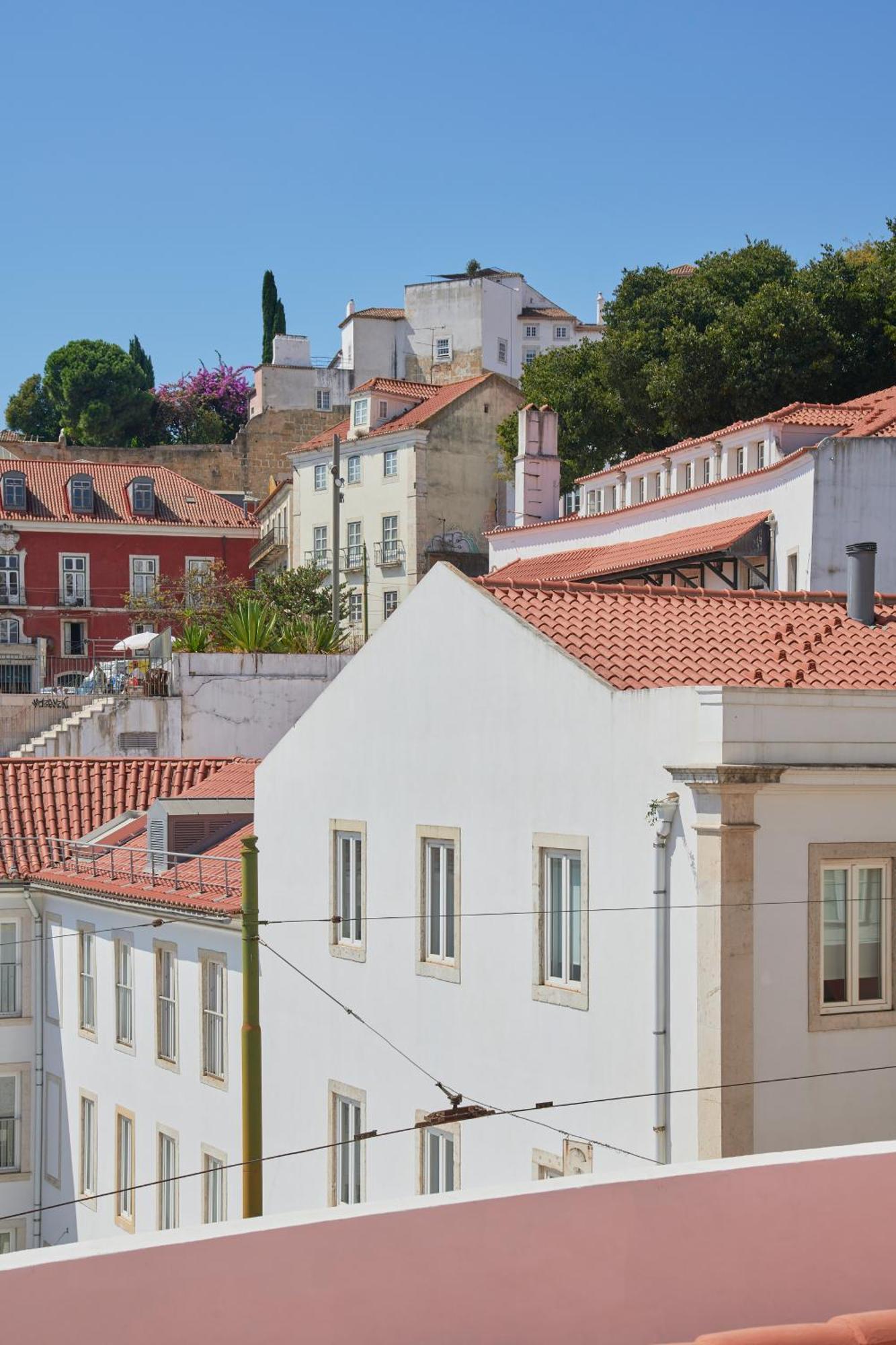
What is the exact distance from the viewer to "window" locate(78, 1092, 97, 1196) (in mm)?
24406

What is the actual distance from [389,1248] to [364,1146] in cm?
1164

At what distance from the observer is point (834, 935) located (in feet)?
43.8

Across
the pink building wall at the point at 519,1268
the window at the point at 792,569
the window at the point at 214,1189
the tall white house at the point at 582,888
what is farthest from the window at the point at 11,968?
the pink building wall at the point at 519,1268

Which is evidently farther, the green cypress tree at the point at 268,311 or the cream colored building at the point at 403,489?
the green cypress tree at the point at 268,311

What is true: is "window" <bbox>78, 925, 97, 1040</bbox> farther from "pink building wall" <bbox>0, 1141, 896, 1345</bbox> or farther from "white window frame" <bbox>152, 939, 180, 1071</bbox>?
"pink building wall" <bbox>0, 1141, 896, 1345</bbox>

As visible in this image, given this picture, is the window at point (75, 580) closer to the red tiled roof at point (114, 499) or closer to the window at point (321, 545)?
the red tiled roof at point (114, 499)

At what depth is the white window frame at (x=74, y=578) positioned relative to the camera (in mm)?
65000

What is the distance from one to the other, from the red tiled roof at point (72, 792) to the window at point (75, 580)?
121 ft

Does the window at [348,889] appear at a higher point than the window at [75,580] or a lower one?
lower

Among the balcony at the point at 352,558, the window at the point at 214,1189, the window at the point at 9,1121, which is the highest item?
the balcony at the point at 352,558

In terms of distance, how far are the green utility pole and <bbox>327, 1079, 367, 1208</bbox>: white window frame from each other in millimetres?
3106

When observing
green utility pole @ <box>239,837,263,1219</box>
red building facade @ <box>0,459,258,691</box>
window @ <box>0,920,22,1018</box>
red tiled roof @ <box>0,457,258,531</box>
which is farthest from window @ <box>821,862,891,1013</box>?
red tiled roof @ <box>0,457,258,531</box>

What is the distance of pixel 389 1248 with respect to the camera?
5.74 metres

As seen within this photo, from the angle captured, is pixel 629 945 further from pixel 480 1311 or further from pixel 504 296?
pixel 504 296
